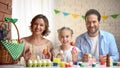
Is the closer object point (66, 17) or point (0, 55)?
point (0, 55)

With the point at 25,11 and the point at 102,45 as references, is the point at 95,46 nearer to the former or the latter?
the point at 102,45

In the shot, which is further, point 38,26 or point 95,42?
point 95,42

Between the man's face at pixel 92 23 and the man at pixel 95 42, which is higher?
the man's face at pixel 92 23

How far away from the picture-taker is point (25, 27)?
105 inches

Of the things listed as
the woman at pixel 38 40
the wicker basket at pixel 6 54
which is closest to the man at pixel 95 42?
the woman at pixel 38 40

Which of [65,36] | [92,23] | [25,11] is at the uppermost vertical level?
[25,11]

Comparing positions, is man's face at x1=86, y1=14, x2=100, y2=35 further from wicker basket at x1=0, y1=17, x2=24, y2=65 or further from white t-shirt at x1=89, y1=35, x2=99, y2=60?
wicker basket at x1=0, y1=17, x2=24, y2=65

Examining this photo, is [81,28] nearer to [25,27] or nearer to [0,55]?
[25,27]

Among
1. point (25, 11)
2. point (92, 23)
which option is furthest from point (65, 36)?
point (25, 11)

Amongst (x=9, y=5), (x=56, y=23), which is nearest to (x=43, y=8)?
(x=56, y=23)

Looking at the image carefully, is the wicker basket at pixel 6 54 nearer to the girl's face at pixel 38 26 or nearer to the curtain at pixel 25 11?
the girl's face at pixel 38 26

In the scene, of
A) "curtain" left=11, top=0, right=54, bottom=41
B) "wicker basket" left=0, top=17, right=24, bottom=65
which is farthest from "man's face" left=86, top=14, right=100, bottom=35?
"wicker basket" left=0, top=17, right=24, bottom=65

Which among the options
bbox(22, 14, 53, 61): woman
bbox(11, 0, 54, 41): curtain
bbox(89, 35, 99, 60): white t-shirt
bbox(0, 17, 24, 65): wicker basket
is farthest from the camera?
bbox(11, 0, 54, 41): curtain

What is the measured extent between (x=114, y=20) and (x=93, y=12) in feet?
3.89
